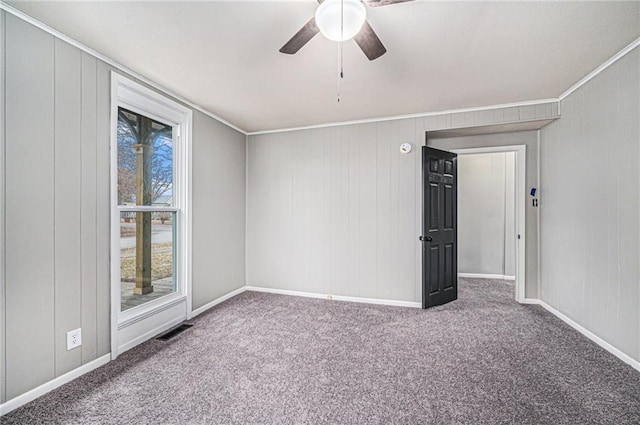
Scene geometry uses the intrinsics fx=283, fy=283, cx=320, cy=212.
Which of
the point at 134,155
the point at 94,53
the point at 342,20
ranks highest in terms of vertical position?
the point at 94,53

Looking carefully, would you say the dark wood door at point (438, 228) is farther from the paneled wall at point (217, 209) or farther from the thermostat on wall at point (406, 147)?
the paneled wall at point (217, 209)

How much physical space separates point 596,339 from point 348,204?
9.32 ft

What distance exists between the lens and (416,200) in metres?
3.68

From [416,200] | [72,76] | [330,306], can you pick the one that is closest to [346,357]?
[330,306]

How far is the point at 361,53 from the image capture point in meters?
2.22

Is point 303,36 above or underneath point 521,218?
above

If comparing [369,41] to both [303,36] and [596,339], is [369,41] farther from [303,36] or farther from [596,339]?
[596,339]

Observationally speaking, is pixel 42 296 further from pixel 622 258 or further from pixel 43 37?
pixel 622 258

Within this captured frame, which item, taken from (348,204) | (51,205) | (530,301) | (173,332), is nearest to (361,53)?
(348,204)

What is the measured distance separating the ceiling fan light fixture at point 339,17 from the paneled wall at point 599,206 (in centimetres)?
228

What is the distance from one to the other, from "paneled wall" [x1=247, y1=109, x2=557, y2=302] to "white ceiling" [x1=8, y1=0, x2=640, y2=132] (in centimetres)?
68

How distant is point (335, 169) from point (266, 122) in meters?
1.16

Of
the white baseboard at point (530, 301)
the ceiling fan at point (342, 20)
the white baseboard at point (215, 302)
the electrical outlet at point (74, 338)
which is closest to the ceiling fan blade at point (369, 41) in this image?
the ceiling fan at point (342, 20)

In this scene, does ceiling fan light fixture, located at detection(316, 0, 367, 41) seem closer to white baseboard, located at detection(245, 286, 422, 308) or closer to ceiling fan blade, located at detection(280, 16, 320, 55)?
ceiling fan blade, located at detection(280, 16, 320, 55)
